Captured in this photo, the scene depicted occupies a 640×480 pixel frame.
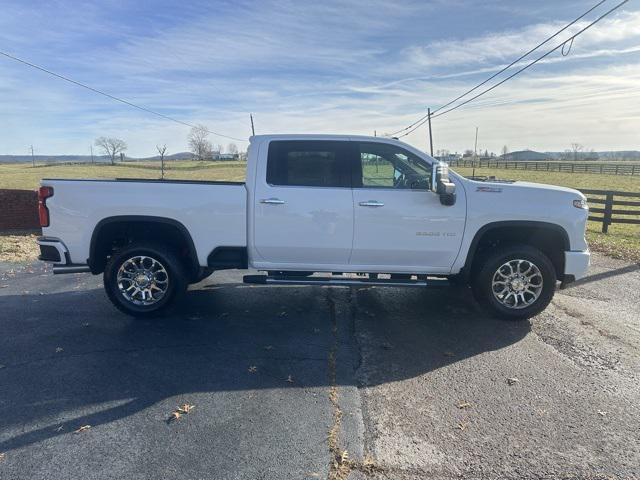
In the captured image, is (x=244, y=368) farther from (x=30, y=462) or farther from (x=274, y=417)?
(x=30, y=462)

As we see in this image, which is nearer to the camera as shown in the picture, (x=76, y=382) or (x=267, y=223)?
(x=76, y=382)

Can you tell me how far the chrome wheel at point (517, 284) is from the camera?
15.9ft

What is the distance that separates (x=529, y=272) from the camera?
192 inches

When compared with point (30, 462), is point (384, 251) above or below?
above

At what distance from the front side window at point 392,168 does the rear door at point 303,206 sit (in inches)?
8.9

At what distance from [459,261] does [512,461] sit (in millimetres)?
2537

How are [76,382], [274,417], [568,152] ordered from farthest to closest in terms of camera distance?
1. [568,152]
2. [76,382]
3. [274,417]

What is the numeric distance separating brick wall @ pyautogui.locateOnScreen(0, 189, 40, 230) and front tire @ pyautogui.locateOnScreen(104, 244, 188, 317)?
7103mm

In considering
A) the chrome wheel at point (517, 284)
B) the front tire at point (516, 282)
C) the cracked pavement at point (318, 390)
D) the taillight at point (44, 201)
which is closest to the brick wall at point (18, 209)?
the cracked pavement at point (318, 390)

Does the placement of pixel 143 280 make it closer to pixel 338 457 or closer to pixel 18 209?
pixel 338 457

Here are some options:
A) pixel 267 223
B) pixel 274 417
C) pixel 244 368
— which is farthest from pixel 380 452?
pixel 267 223

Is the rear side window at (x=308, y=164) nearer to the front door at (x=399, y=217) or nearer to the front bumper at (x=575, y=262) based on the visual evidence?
the front door at (x=399, y=217)

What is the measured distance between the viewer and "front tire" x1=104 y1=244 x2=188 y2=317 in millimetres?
4867

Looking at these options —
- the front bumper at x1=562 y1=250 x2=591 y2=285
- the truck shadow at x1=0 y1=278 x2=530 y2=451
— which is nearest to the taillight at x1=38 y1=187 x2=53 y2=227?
the truck shadow at x1=0 y1=278 x2=530 y2=451
